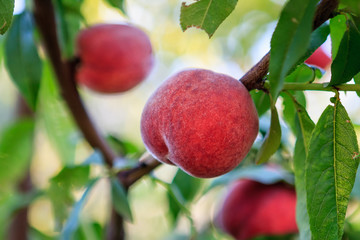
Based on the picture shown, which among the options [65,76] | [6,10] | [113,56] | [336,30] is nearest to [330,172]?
[336,30]

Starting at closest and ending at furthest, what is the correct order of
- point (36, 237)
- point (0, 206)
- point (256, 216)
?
point (256, 216)
point (0, 206)
point (36, 237)

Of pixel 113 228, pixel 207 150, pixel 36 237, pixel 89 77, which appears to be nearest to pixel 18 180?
pixel 36 237

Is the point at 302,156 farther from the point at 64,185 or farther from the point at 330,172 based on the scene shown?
the point at 64,185

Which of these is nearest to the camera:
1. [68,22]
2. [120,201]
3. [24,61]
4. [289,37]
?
[289,37]

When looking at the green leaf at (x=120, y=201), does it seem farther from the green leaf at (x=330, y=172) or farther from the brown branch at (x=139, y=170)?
the green leaf at (x=330, y=172)

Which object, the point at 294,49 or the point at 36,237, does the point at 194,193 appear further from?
the point at 294,49

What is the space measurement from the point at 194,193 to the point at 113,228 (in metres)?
0.22

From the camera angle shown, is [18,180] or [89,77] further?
[18,180]

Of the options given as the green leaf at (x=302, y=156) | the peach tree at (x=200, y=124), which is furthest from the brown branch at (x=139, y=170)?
the green leaf at (x=302, y=156)

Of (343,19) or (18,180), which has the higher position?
(343,19)

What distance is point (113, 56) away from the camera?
1.34 meters

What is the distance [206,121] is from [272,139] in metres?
0.11

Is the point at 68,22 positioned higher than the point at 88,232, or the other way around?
the point at 68,22

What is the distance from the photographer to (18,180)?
5.12 feet
